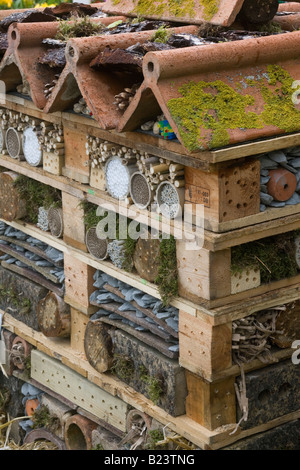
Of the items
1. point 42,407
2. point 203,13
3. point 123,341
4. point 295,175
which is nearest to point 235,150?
point 295,175

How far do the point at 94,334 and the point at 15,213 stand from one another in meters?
1.13

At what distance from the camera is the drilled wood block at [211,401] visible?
484 cm

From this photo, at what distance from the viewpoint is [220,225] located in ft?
14.6

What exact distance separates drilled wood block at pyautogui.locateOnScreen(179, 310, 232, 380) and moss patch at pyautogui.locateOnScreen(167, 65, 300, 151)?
1.04 meters

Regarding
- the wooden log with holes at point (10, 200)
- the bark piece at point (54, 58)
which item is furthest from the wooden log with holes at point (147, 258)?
the wooden log with holes at point (10, 200)

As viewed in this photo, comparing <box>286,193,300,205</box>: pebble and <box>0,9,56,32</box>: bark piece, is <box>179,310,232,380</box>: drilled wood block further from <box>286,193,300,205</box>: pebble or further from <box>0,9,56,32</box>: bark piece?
<box>0,9,56,32</box>: bark piece

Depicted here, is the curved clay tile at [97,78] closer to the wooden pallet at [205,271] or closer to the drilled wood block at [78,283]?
the wooden pallet at [205,271]

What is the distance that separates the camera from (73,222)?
5582mm

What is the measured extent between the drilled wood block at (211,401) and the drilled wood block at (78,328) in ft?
3.40

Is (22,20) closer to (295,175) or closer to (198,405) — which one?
(295,175)

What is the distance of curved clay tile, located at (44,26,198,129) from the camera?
4637mm

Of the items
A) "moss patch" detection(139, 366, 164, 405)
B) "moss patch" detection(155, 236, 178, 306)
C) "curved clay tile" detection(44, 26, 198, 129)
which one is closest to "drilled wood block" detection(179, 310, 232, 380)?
"moss patch" detection(155, 236, 178, 306)

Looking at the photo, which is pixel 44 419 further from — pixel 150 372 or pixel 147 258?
pixel 147 258

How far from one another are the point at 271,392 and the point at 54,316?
1.61m
